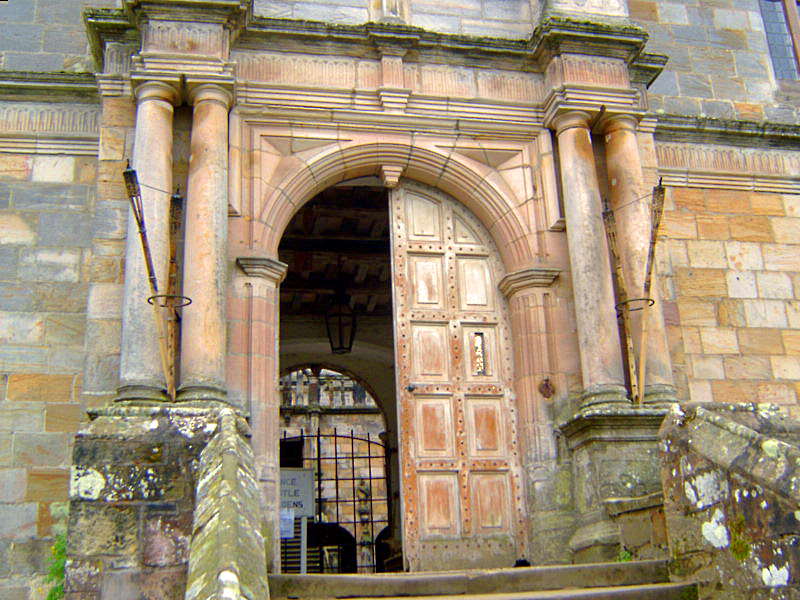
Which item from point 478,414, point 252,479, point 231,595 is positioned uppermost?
point 478,414

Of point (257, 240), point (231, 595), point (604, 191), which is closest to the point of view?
point (231, 595)

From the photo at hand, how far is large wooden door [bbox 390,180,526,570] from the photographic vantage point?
805cm

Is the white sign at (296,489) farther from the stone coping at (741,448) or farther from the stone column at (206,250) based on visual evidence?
the stone coping at (741,448)

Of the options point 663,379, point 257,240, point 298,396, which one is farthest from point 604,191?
point 298,396

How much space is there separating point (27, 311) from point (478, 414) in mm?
4017

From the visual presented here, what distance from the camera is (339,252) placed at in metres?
13.4

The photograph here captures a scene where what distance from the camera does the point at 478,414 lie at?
8469 mm

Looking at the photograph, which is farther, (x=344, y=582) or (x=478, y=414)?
(x=478, y=414)

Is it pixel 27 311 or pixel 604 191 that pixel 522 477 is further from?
pixel 27 311

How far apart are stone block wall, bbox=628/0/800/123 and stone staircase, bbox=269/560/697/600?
6.12 metres

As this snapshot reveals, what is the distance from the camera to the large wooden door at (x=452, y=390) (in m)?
8.05

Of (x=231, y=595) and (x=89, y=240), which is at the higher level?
(x=89, y=240)

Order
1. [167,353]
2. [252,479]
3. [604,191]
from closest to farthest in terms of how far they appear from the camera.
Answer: [252,479] < [167,353] < [604,191]

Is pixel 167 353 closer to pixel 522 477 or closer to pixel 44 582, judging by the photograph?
pixel 44 582
